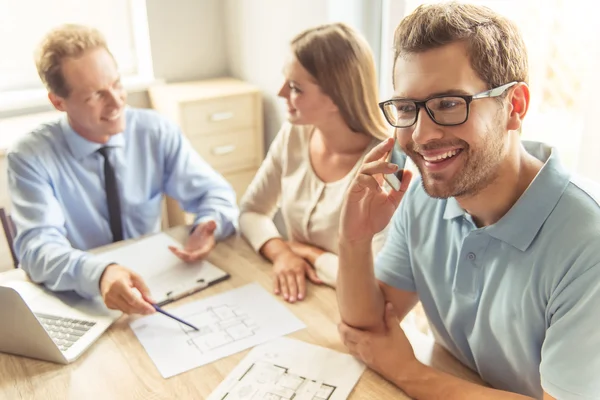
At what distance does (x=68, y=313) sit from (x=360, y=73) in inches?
36.9

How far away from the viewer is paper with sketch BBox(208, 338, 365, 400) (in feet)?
3.24

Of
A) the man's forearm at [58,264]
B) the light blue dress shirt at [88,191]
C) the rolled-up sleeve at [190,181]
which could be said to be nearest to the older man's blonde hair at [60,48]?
the light blue dress shirt at [88,191]

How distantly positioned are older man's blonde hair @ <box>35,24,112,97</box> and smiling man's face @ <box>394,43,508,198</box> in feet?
3.45

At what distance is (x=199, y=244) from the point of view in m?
1.53

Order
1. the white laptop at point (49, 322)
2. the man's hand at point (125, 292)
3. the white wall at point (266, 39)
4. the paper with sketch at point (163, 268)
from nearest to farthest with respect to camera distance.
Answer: the white laptop at point (49, 322) → the man's hand at point (125, 292) → the paper with sketch at point (163, 268) → the white wall at point (266, 39)

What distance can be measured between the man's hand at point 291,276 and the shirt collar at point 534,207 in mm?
523

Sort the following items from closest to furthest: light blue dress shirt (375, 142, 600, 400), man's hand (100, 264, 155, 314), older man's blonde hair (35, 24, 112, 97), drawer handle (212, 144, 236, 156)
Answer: light blue dress shirt (375, 142, 600, 400)
man's hand (100, 264, 155, 314)
older man's blonde hair (35, 24, 112, 97)
drawer handle (212, 144, 236, 156)

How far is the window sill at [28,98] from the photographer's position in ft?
8.59

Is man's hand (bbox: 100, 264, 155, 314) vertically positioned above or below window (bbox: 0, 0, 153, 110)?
below

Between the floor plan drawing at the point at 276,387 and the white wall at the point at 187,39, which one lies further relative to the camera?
the white wall at the point at 187,39

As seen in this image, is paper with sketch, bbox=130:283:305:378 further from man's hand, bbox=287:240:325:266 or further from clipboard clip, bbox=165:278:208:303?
man's hand, bbox=287:240:325:266

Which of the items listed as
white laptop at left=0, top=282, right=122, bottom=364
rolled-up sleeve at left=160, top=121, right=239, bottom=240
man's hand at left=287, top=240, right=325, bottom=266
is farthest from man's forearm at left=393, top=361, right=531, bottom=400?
rolled-up sleeve at left=160, top=121, right=239, bottom=240

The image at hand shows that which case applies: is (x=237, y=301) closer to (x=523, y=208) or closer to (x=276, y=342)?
(x=276, y=342)

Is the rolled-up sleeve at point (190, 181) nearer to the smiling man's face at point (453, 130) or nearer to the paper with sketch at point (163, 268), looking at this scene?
the paper with sketch at point (163, 268)
